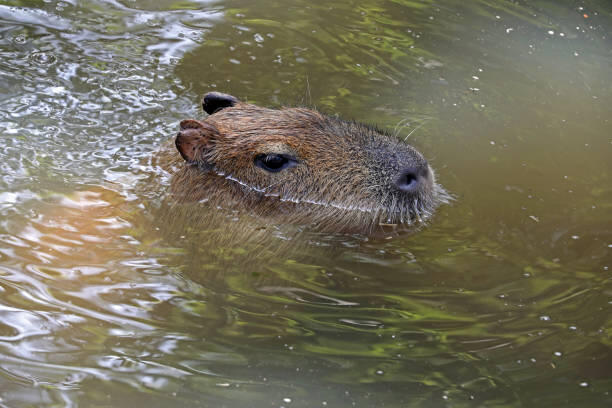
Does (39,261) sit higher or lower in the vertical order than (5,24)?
lower

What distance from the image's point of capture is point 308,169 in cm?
476

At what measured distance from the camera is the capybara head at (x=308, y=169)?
15.1 ft

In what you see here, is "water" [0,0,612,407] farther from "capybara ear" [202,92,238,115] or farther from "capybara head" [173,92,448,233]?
"capybara ear" [202,92,238,115]

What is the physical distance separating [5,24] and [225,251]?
3.62 m

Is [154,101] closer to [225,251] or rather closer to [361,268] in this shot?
[225,251]

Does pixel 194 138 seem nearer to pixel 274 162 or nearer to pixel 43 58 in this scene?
pixel 274 162

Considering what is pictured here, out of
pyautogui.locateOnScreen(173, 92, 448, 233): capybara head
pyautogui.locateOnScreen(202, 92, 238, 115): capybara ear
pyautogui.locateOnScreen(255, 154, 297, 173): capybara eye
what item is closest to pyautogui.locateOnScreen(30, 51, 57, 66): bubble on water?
pyautogui.locateOnScreen(202, 92, 238, 115): capybara ear

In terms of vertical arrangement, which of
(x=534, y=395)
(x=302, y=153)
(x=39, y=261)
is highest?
(x=302, y=153)

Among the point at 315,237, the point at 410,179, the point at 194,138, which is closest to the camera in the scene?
the point at 410,179

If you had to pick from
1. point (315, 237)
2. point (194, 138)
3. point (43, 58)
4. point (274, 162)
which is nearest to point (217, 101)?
point (194, 138)

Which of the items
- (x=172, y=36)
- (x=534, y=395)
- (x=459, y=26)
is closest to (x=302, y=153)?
(x=534, y=395)

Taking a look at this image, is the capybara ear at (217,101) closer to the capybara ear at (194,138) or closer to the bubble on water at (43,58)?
the capybara ear at (194,138)

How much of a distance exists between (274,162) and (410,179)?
875 millimetres

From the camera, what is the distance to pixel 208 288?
13.5 feet
